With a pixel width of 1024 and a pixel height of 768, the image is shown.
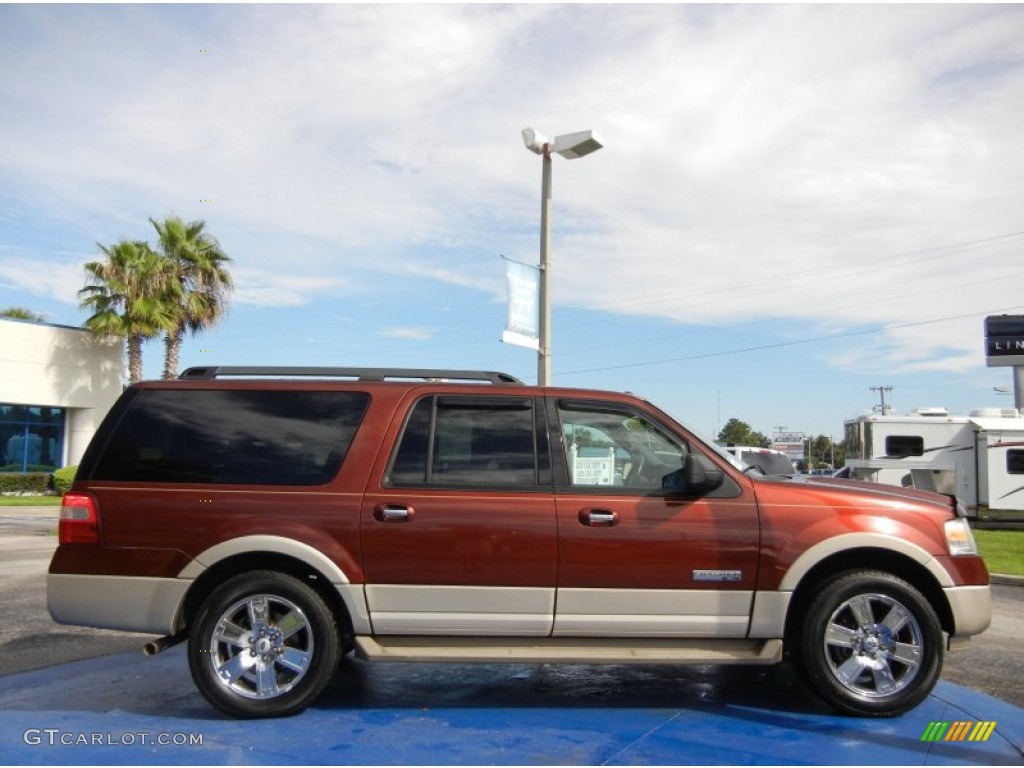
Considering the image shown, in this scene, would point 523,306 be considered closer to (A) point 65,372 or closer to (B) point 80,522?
(B) point 80,522

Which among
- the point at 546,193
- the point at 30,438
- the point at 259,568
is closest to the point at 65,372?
the point at 30,438

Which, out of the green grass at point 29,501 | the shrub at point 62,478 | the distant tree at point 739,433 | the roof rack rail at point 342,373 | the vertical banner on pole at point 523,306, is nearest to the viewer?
the roof rack rail at point 342,373

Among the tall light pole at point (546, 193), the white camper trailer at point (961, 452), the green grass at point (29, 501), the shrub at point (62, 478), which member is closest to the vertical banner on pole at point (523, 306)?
the tall light pole at point (546, 193)

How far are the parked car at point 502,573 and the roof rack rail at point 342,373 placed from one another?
24.4 inches

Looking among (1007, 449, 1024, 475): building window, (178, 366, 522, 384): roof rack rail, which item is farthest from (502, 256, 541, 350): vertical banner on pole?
(1007, 449, 1024, 475): building window

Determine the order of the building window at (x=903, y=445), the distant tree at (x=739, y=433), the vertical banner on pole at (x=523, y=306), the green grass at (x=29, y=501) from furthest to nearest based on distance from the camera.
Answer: the distant tree at (x=739, y=433)
the green grass at (x=29, y=501)
the building window at (x=903, y=445)
the vertical banner on pole at (x=523, y=306)

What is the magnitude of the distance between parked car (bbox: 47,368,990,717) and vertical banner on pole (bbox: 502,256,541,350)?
22.6 feet

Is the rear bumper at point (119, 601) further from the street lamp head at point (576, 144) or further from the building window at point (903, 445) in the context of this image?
the building window at point (903, 445)

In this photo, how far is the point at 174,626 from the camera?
5047 millimetres

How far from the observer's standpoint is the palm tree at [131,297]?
95.6 feet

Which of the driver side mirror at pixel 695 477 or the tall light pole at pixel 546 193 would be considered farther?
the tall light pole at pixel 546 193

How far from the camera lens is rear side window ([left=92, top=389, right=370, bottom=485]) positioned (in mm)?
5207

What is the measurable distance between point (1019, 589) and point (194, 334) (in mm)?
26278

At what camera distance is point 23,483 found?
1137 inches
